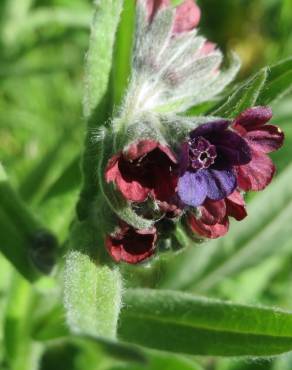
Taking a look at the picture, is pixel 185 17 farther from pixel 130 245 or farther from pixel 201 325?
pixel 201 325

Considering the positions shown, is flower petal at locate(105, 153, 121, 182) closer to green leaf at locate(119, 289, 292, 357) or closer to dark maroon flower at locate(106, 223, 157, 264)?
dark maroon flower at locate(106, 223, 157, 264)

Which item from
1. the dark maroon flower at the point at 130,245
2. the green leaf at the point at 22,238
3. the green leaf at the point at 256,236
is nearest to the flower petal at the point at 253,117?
the dark maroon flower at the point at 130,245

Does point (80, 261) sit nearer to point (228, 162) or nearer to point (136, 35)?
point (228, 162)

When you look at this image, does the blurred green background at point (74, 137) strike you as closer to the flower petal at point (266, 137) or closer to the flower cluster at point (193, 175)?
the flower cluster at point (193, 175)

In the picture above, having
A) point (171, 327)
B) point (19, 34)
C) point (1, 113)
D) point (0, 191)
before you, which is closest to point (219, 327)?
point (171, 327)

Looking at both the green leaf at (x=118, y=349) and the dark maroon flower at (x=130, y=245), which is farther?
the dark maroon flower at (x=130, y=245)

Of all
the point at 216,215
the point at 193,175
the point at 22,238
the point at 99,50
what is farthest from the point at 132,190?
the point at 22,238

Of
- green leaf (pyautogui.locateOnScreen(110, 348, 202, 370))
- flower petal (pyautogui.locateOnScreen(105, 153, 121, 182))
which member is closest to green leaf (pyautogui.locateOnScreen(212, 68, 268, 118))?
flower petal (pyautogui.locateOnScreen(105, 153, 121, 182))
